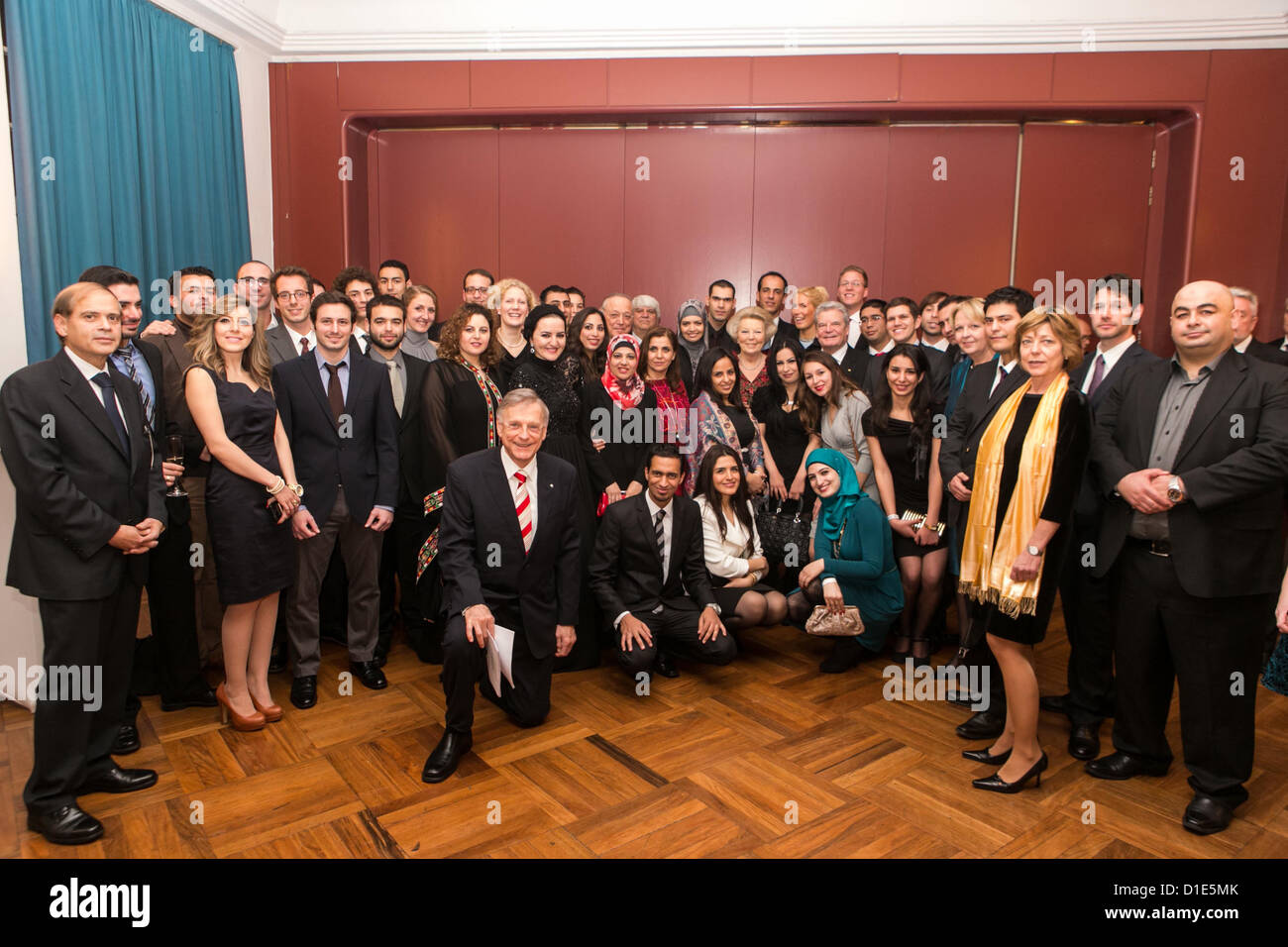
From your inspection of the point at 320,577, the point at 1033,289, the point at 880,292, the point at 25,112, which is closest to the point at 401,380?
the point at 320,577

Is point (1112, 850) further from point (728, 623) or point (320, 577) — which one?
point (320, 577)

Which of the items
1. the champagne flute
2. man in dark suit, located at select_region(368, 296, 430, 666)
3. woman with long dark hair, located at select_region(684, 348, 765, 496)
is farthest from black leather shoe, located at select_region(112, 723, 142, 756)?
woman with long dark hair, located at select_region(684, 348, 765, 496)

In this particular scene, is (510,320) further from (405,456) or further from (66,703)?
(66,703)

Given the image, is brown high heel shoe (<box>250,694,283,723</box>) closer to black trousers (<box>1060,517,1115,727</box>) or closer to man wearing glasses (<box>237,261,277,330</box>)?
man wearing glasses (<box>237,261,277,330</box>)

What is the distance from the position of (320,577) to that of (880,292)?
479cm

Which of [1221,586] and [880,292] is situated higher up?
[880,292]

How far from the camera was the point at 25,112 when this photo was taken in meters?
4.12

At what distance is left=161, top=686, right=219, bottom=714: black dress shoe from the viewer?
3258mm

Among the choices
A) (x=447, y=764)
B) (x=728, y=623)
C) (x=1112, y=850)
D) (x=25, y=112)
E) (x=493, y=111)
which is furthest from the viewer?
(x=493, y=111)

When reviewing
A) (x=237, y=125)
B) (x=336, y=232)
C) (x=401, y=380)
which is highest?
(x=237, y=125)

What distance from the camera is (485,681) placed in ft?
10.6

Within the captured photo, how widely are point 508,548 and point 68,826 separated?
60.1 inches

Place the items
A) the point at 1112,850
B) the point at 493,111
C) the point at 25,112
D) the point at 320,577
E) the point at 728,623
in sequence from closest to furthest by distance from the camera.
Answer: the point at 1112,850 < the point at 320,577 < the point at 728,623 < the point at 25,112 < the point at 493,111

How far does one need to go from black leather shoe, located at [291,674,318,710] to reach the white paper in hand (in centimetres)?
81
